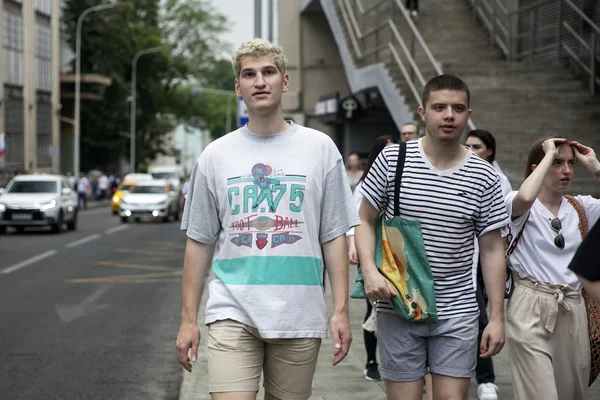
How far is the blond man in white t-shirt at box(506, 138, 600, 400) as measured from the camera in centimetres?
510

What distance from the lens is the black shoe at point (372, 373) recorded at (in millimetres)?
8195

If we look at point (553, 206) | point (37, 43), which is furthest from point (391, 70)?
point (37, 43)

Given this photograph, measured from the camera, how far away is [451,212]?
4.66 meters

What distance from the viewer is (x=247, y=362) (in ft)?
14.0

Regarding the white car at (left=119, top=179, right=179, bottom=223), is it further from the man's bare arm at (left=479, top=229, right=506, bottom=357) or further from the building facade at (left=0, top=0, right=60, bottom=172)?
the man's bare arm at (left=479, top=229, right=506, bottom=357)

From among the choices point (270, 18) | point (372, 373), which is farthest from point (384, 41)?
point (372, 373)

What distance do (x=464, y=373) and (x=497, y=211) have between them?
0.68m

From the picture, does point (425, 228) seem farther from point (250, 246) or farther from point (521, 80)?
point (521, 80)

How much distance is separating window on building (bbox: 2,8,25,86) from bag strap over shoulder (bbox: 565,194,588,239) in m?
53.7

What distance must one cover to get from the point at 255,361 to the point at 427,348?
2.75ft

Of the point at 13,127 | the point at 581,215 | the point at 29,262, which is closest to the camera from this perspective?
the point at 581,215

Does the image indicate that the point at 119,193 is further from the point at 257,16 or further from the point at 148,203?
the point at 257,16

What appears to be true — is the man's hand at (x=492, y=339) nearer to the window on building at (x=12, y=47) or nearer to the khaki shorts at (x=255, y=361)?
the khaki shorts at (x=255, y=361)

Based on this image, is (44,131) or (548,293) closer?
(548,293)
